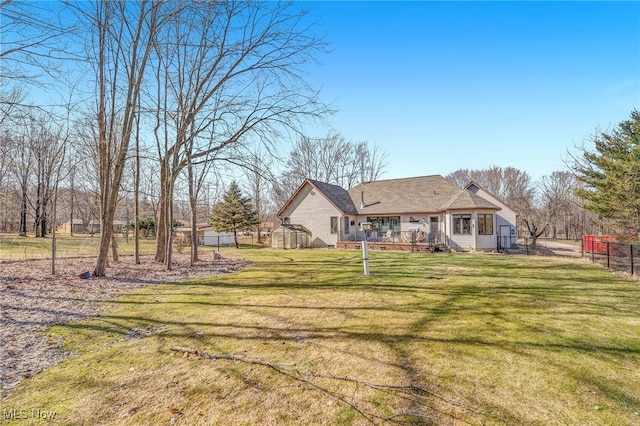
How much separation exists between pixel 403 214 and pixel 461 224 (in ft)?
13.3

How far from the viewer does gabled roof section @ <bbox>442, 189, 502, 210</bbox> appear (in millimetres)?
18486

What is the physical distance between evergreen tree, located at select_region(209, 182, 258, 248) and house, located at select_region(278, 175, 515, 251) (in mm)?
3055

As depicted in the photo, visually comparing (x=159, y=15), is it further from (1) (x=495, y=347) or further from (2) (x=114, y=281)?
(1) (x=495, y=347)

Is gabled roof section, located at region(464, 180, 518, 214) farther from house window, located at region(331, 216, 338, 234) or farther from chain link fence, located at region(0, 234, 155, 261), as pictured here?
chain link fence, located at region(0, 234, 155, 261)

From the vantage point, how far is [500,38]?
958 centimetres

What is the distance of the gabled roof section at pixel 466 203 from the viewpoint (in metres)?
18.5

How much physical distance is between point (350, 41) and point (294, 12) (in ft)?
7.36

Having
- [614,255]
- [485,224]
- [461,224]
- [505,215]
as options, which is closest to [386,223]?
[461,224]

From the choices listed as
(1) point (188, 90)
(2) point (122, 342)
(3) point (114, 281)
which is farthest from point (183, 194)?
(2) point (122, 342)

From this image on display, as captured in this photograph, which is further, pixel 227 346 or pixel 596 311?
pixel 596 311

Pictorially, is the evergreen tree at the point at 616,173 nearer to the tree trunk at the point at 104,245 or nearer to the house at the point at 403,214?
the house at the point at 403,214

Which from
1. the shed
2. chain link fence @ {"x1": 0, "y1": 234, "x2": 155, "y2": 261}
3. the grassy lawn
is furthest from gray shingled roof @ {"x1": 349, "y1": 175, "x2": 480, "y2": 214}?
chain link fence @ {"x1": 0, "y1": 234, "x2": 155, "y2": 261}

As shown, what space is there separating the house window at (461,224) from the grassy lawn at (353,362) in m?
12.6

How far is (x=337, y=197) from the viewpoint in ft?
81.4
